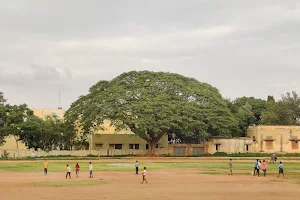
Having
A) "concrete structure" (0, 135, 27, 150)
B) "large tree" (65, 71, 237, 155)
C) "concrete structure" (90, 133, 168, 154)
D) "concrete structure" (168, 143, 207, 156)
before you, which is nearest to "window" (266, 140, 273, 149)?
"large tree" (65, 71, 237, 155)

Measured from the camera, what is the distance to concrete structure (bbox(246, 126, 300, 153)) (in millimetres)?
88812

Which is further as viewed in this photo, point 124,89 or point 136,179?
point 124,89

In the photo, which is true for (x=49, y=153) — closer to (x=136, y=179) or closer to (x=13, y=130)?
(x=13, y=130)

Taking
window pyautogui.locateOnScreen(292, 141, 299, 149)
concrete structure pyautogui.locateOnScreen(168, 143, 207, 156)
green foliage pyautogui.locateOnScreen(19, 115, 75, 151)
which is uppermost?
green foliage pyautogui.locateOnScreen(19, 115, 75, 151)

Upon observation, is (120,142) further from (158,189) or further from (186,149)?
(158,189)

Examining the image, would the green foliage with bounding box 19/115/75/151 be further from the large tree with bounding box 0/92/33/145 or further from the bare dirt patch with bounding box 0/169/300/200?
the bare dirt patch with bounding box 0/169/300/200

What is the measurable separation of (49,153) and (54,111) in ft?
76.1

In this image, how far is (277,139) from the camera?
89312 millimetres

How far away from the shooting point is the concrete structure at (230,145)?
293ft

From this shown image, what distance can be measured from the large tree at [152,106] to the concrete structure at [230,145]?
5.84m

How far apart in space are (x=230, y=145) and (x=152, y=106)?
20.9 m

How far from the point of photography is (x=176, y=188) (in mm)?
A: 35344

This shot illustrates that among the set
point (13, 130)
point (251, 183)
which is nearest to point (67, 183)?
point (251, 183)

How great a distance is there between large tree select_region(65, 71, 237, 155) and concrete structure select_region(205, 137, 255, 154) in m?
5.84
